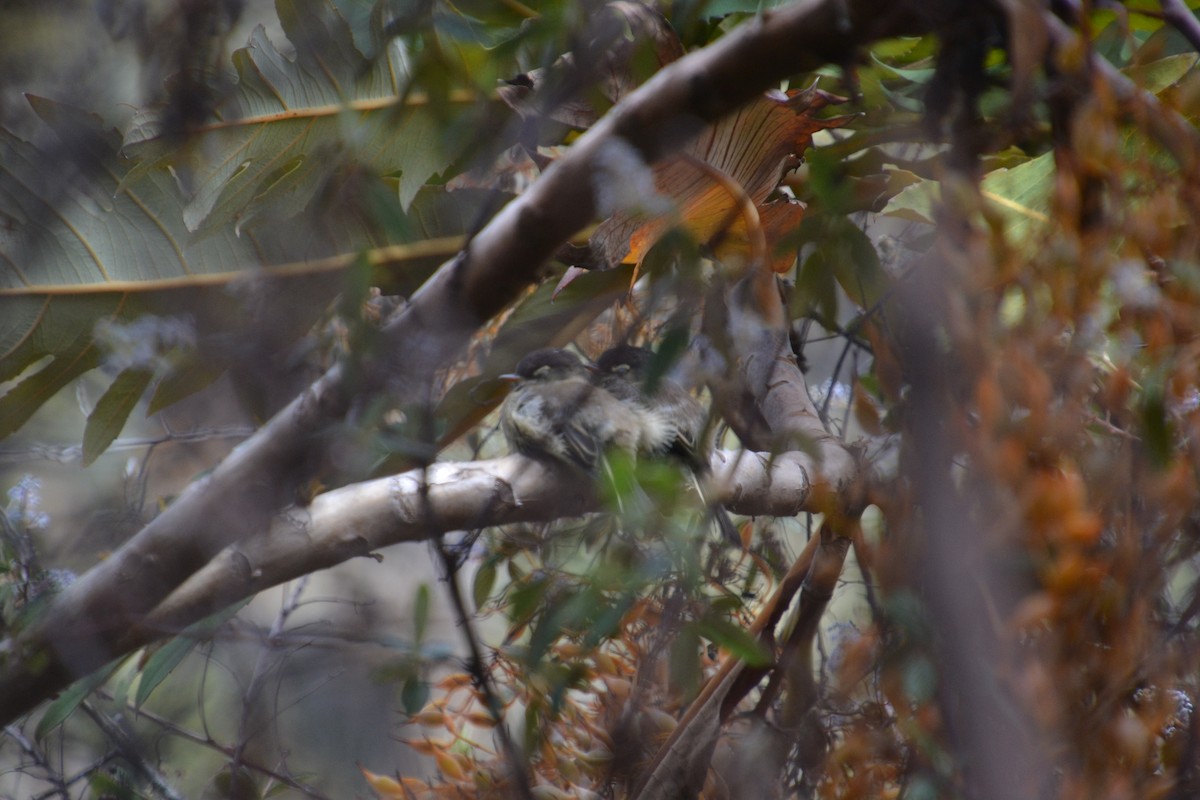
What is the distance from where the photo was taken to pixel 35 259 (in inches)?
48.6

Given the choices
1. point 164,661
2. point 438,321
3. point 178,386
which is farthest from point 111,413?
point 438,321

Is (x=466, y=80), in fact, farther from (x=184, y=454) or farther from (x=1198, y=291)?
(x=184, y=454)

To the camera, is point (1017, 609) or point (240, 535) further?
point (240, 535)

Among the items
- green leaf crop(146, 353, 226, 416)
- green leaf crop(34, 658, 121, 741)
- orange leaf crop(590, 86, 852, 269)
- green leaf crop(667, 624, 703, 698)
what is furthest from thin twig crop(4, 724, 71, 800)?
orange leaf crop(590, 86, 852, 269)

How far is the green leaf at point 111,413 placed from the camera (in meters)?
1.33

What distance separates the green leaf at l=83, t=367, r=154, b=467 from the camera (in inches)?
52.4

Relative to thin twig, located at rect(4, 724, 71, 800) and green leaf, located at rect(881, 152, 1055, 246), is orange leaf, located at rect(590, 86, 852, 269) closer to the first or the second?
green leaf, located at rect(881, 152, 1055, 246)

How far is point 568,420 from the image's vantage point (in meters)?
1.35

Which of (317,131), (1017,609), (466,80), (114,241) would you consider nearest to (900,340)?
(1017,609)

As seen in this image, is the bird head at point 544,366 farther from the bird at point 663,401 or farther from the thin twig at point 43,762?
the thin twig at point 43,762

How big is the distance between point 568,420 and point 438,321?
582mm

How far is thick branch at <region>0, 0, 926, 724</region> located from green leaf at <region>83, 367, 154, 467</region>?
0.36m

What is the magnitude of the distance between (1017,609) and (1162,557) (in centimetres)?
15

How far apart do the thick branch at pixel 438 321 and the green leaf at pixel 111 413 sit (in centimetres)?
36
